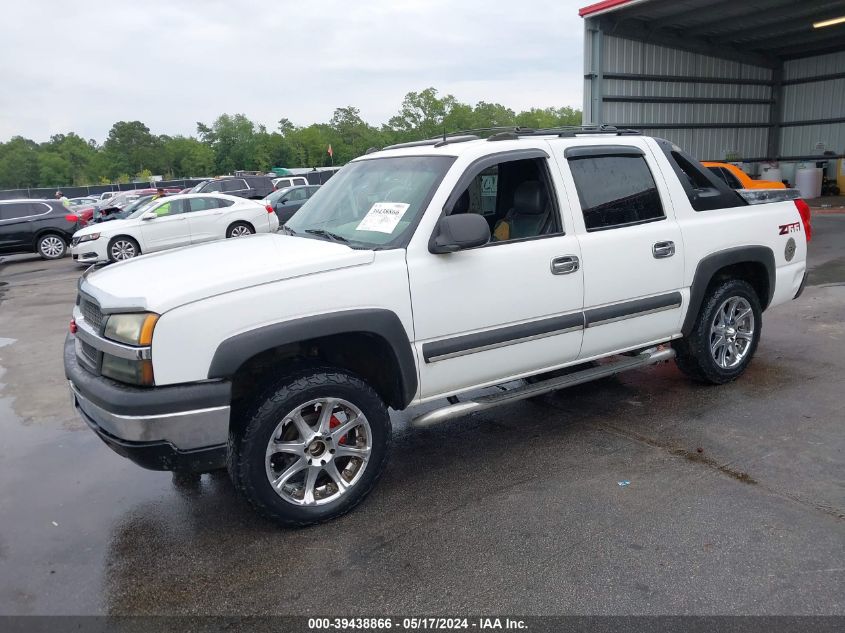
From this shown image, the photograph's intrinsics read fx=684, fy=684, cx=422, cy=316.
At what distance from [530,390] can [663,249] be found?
1387mm

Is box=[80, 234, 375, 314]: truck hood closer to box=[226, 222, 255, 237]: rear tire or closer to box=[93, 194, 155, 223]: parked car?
box=[226, 222, 255, 237]: rear tire

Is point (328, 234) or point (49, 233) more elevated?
point (328, 234)

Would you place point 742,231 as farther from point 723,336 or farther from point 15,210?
point 15,210

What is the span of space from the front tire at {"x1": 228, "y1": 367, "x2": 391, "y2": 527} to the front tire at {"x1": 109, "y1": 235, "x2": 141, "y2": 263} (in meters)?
12.9

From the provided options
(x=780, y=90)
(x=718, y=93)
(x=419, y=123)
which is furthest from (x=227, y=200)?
(x=419, y=123)

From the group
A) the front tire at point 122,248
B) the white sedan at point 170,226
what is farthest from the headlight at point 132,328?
the front tire at point 122,248

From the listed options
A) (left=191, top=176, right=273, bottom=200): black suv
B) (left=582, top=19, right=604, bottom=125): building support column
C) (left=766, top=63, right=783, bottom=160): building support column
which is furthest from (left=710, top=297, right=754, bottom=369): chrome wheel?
A: (left=766, top=63, right=783, bottom=160): building support column

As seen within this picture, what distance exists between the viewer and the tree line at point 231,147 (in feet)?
285

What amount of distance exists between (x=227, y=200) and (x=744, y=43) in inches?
671

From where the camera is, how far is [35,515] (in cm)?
385

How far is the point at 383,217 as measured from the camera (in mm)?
3943

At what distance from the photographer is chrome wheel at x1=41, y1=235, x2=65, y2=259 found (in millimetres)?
18109

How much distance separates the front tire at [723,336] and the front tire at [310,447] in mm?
2672

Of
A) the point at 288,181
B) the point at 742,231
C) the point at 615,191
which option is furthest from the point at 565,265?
the point at 288,181
